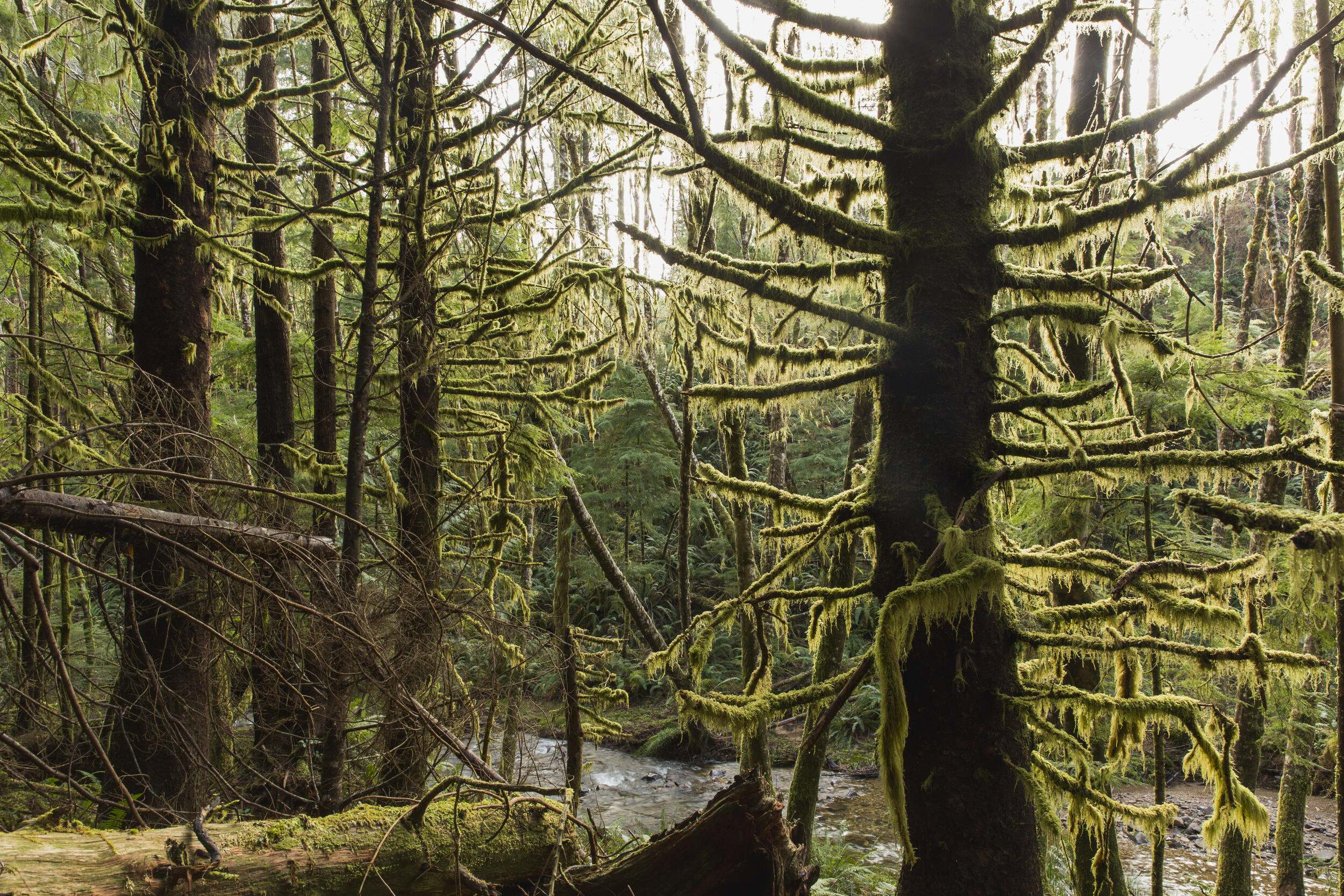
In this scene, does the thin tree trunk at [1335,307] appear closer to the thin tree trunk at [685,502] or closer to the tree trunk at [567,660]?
the thin tree trunk at [685,502]

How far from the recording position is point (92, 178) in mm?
4664

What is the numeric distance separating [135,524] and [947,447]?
10.8 feet

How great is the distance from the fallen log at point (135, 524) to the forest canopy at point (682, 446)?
23 millimetres

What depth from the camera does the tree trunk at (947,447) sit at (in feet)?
8.44

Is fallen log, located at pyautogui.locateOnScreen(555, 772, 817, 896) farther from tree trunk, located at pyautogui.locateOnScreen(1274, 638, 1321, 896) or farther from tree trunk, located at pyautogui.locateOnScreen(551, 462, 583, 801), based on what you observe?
tree trunk, located at pyautogui.locateOnScreen(1274, 638, 1321, 896)

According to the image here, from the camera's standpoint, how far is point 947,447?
2814 millimetres

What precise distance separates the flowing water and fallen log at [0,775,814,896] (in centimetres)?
479

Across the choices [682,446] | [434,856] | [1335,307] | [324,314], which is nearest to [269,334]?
[324,314]

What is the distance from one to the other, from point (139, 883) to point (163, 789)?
11.6 ft

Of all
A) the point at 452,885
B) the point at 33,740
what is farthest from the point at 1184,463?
the point at 33,740

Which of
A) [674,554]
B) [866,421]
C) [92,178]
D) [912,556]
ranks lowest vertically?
[674,554]

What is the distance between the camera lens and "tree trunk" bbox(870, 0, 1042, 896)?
8.44ft

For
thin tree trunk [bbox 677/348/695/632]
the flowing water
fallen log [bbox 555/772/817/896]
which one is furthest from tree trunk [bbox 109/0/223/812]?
the flowing water

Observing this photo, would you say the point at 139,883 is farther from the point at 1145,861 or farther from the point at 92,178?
the point at 1145,861
